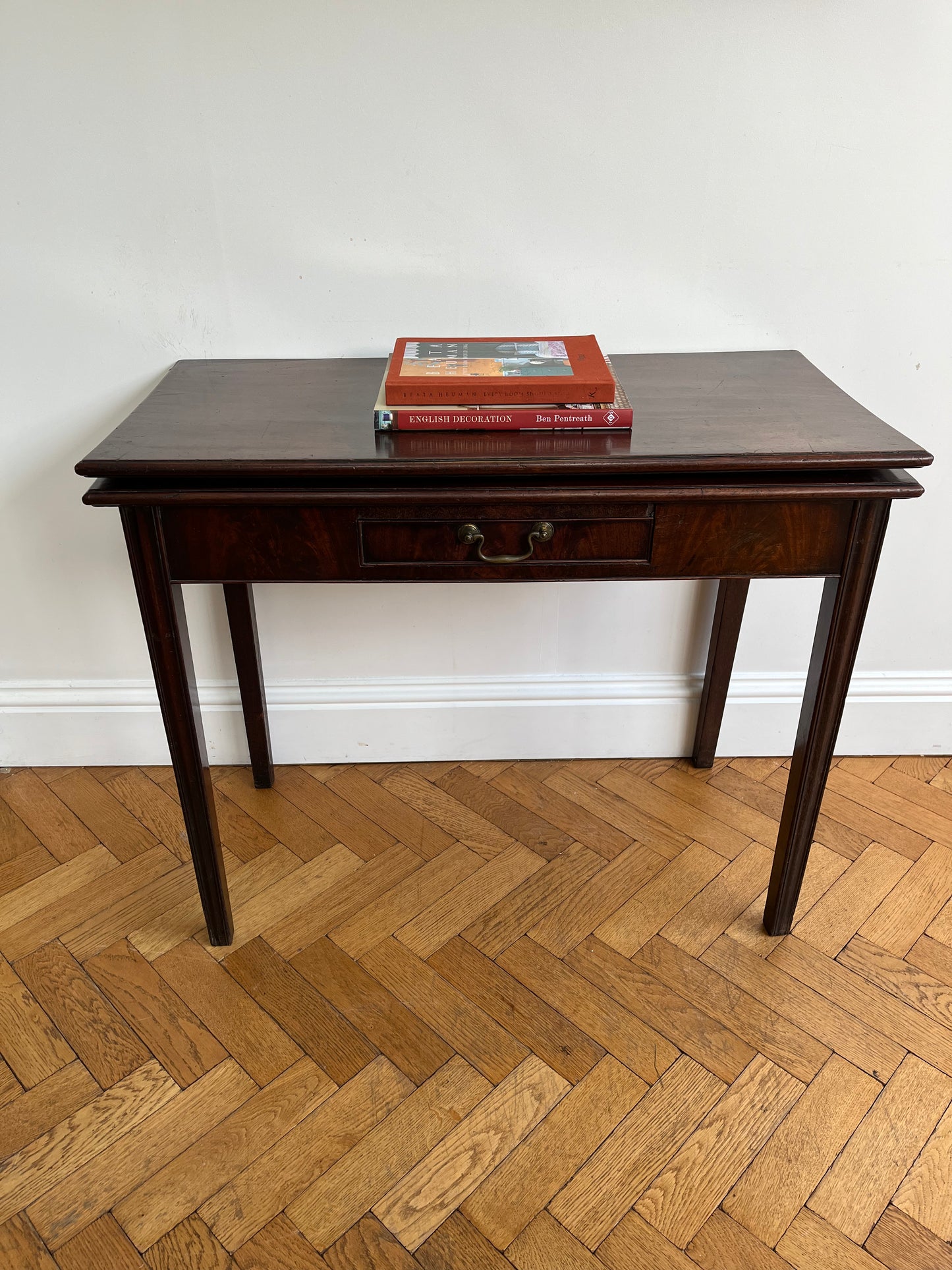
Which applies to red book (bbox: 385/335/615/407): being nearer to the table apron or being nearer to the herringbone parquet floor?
the table apron

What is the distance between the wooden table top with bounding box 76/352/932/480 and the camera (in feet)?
3.95

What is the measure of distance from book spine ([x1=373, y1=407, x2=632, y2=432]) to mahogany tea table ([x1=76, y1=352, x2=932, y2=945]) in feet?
0.04

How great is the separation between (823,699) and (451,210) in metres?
1.01

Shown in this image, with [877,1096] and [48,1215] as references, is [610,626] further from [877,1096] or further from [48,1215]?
[48,1215]

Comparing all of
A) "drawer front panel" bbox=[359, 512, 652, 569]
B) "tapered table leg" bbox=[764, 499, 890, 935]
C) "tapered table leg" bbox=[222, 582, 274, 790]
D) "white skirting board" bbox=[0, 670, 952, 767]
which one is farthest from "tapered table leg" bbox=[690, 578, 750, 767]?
"tapered table leg" bbox=[222, 582, 274, 790]

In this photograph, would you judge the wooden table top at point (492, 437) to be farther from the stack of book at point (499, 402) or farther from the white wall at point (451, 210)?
the white wall at point (451, 210)

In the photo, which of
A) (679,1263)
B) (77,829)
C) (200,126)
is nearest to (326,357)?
(200,126)

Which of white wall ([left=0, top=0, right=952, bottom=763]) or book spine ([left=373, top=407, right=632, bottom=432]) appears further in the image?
white wall ([left=0, top=0, right=952, bottom=763])

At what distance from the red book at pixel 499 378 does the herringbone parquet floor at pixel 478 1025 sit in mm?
931

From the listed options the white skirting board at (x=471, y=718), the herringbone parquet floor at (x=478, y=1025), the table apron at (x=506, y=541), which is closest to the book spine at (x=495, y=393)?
the table apron at (x=506, y=541)

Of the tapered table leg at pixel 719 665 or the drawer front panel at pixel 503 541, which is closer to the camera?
the drawer front panel at pixel 503 541

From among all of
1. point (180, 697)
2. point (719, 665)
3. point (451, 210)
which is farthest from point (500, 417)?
point (719, 665)

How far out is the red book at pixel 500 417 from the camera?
127 cm

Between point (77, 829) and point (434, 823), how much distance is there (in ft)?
2.41
